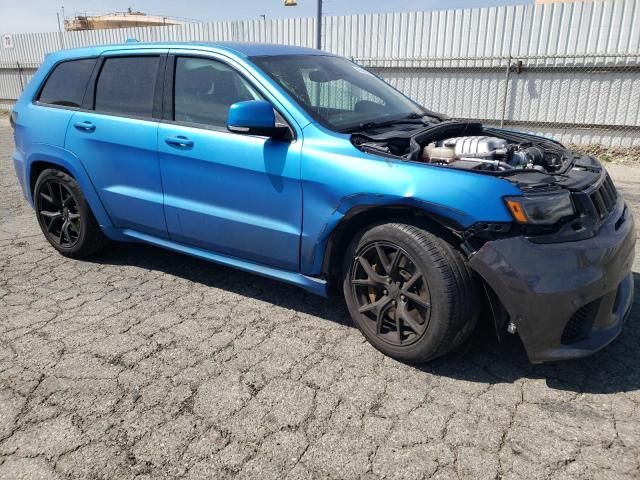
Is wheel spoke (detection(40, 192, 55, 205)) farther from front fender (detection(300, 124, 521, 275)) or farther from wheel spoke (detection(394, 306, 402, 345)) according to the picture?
wheel spoke (detection(394, 306, 402, 345))

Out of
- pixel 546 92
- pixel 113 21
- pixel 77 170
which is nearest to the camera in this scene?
pixel 77 170

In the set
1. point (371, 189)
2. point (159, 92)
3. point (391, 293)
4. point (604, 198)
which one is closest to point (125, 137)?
point (159, 92)

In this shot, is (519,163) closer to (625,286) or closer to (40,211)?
(625,286)

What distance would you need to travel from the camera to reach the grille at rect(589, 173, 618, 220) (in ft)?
8.94

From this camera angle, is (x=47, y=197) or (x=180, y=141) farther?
(x=47, y=197)

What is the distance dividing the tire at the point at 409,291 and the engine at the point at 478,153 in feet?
A: 1.78

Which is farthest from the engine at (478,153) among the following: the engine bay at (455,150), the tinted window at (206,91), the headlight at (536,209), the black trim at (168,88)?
the black trim at (168,88)

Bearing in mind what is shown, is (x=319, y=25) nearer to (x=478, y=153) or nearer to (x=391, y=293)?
(x=478, y=153)

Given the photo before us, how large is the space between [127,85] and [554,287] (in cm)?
327

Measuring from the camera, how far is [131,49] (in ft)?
13.1

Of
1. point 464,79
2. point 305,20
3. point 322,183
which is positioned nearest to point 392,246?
point 322,183

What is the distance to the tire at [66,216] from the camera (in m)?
4.30

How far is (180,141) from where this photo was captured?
349cm

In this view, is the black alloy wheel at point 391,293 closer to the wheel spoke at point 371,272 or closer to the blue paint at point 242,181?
the wheel spoke at point 371,272
